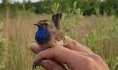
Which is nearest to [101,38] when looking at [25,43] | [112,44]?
[112,44]

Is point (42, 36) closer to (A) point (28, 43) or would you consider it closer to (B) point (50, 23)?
(B) point (50, 23)

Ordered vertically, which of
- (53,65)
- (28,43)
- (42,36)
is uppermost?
(42,36)

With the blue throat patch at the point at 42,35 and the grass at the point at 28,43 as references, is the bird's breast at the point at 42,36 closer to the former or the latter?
the blue throat patch at the point at 42,35

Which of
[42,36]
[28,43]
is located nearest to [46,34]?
[42,36]

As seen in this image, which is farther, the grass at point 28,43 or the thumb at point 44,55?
the grass at point 28,43

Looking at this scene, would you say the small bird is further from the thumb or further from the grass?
the grass

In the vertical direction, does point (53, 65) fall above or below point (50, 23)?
below

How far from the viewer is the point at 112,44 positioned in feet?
16.3

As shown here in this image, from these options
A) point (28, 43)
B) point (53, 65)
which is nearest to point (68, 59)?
point (53, 65)

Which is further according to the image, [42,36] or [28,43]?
[28,43]

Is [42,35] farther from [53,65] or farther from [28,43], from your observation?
[28,43]

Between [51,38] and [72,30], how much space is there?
110 inches

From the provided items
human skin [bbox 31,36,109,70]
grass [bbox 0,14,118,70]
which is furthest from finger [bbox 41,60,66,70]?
grass [bbox 0,14,118,70]

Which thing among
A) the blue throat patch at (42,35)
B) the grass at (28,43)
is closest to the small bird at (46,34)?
the blue throat patch at (42,35)
